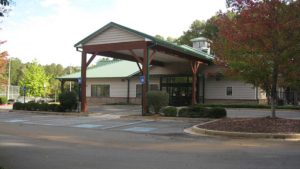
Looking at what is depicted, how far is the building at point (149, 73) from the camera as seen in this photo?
1056 inches

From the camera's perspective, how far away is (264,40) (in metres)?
16.1

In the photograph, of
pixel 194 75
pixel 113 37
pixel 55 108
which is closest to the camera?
pixel 113 37

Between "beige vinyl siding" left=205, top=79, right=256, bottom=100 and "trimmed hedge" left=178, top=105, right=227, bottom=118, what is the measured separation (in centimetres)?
→ 1520

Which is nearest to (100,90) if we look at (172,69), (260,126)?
(172,69)

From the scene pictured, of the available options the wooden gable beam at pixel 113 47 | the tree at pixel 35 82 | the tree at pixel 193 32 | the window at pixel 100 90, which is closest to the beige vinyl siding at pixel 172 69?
the window at pixel 100 90

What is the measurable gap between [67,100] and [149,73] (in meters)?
7.53

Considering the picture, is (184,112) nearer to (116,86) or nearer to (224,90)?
(224,90)

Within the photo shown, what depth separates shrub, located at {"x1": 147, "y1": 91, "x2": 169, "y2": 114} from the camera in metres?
24.7

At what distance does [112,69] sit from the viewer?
153 feet

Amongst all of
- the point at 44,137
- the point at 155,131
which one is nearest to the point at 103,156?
the point at 44,137

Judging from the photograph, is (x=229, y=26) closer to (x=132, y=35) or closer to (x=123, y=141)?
(x=123, y=141)

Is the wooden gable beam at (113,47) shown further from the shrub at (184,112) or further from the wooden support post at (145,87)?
the shrub at (184,112)

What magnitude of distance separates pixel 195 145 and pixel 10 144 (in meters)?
5.84

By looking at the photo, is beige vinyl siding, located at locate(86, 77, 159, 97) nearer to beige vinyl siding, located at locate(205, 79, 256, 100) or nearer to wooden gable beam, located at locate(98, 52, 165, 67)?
wooden gable beam, located at locate(98, 52, 165, 67)
